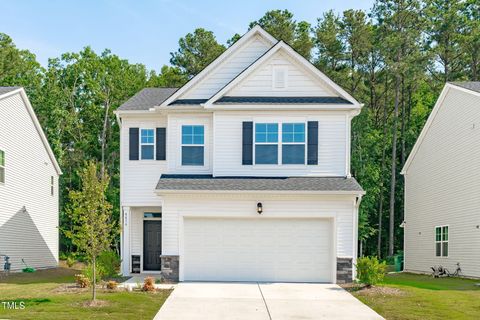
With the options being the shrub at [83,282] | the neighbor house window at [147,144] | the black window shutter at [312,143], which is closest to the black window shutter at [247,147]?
the black window shutter at [312,143]

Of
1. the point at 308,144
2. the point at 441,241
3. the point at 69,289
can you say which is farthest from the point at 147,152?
the point at 441,241

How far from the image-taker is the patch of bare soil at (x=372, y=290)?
51.0 feet

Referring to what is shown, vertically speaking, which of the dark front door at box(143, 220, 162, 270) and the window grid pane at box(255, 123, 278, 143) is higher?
the window grid pane at box(255, 123, 278, 143)

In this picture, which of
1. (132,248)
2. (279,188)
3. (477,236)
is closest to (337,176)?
(279,188)

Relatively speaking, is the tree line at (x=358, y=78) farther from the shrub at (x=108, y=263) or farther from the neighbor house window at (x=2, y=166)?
the shrub at (x=108, y=263)

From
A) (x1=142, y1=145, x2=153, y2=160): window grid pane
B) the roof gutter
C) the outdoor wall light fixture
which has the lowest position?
the outdoor wall light fixture

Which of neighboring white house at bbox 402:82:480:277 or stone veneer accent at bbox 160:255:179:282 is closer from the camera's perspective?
stone veneer accent at bbox 160:255:179:282

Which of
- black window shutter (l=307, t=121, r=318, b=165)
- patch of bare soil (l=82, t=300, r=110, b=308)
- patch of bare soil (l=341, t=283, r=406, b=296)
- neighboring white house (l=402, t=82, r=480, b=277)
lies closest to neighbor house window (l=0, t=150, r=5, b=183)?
patch of bare soil (l=82, t=300, r=110, b=308)

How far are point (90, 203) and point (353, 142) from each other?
1024 inches

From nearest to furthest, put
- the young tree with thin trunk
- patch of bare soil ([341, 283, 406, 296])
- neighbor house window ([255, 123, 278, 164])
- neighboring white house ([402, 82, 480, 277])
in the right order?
the young tree with thin trunk → patch of bare soil ([341, 283, 406, 296]) → neighbor house window ([255, 123, 278, 164]) → neighboring white house ([402, 82, 480, 277])

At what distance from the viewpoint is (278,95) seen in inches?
791

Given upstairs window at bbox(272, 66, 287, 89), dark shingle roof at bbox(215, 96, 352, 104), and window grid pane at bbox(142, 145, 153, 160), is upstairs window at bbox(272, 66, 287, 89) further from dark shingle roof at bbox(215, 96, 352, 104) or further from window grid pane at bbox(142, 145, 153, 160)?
window grid pane at bbox(142, 145, 153, 160)

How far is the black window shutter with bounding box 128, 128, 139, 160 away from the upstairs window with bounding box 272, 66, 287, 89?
5.47 metres

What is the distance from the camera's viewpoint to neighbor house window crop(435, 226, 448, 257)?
78.7 feet
